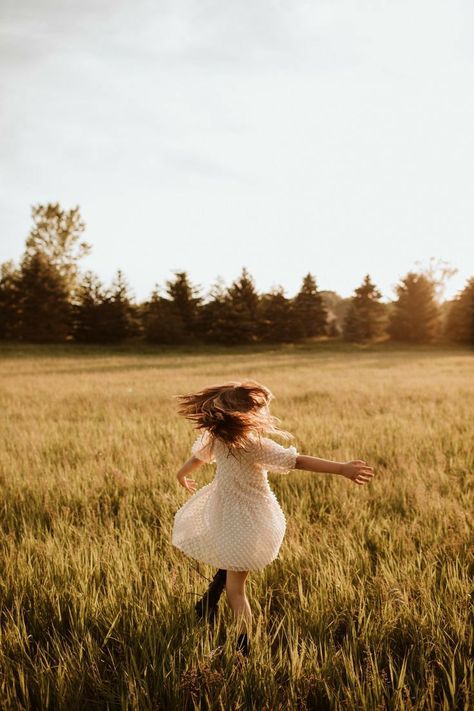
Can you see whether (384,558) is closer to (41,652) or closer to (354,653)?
(354,653)

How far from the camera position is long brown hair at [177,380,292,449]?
210 centimetres

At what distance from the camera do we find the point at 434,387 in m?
12.5

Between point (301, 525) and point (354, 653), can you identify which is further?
point (301, 525)

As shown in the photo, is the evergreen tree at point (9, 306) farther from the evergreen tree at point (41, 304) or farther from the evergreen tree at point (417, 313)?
A: the evergreen tree at point (417, 313)

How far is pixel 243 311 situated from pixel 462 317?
23.0 meters

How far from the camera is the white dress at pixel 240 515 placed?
211 centimetres

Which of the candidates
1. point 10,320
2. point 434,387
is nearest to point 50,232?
point 10,320

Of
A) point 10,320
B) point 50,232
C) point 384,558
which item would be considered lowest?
point 384,558

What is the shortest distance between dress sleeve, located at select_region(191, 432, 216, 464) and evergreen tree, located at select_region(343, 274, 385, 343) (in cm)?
4654

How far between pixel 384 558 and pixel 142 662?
1.76 m

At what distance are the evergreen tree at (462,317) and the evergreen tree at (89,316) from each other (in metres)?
36.9

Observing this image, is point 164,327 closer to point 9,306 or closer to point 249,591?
point 9,306

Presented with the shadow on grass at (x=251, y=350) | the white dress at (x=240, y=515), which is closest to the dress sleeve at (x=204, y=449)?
the white dress at (x=240, y=515)

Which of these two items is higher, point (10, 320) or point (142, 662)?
point (10, 320)
